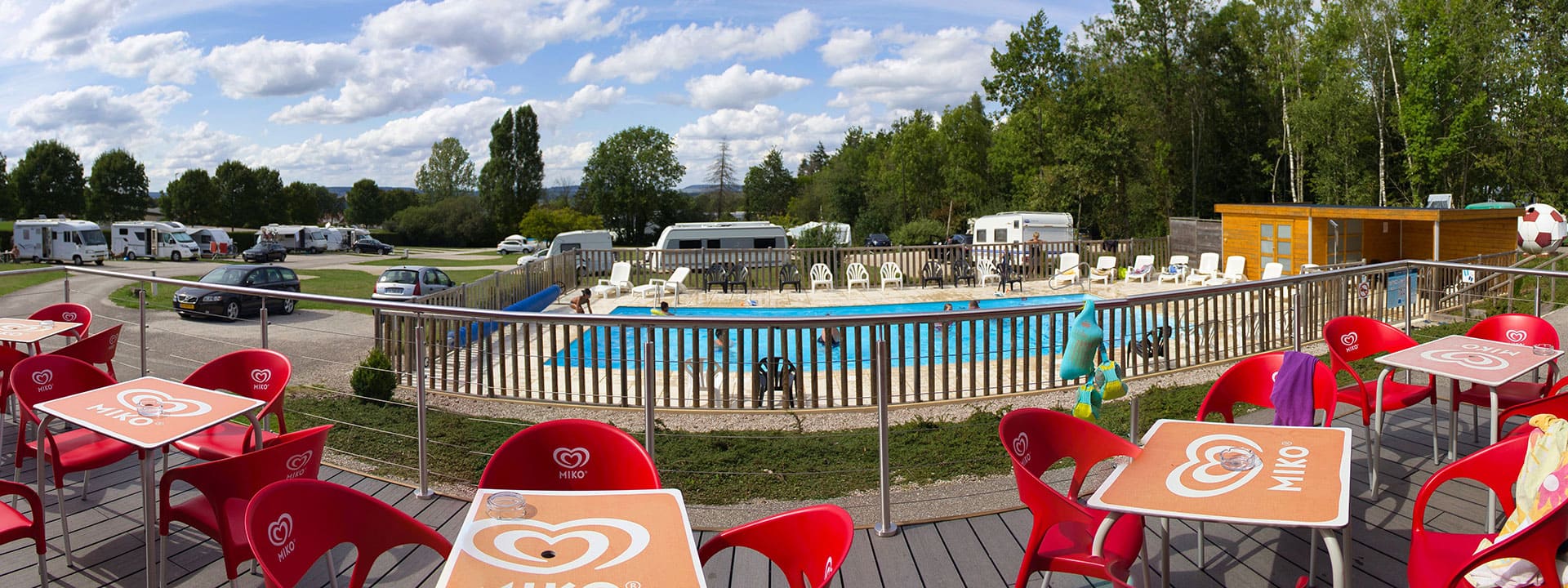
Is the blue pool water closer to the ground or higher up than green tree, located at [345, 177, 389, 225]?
closer to the ground

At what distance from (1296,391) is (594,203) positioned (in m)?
61.9

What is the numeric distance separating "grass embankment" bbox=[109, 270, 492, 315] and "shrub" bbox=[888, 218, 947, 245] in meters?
16.9

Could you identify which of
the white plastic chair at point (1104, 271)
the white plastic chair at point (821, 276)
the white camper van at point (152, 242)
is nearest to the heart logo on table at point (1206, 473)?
the white plastic chair at point (821, 276)

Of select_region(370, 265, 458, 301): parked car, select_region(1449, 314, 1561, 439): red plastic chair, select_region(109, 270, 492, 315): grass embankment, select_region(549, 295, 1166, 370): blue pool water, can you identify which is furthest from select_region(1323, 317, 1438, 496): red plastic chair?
select_region(109, 270, 492, 315): grass embankment

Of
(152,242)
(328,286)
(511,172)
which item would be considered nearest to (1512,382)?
(328,286)

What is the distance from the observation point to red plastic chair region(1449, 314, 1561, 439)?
14.7 feet

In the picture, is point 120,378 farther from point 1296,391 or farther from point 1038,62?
point 1038,62

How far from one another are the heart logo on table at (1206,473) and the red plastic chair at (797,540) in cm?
98

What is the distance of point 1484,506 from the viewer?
149 inches

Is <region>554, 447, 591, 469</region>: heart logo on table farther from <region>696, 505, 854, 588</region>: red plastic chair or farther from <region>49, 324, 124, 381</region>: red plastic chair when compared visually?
<region>49, 324, 124, 381</region>: red plastic chair

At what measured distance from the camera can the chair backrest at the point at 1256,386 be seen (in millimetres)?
3699

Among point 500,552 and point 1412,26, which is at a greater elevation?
point 1412,26

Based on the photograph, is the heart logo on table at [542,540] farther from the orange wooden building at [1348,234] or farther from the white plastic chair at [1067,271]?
the orange wooden building at [1348,234]

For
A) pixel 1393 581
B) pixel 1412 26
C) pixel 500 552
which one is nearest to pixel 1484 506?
pixel 1393 581
